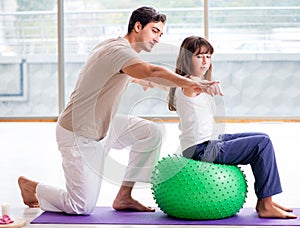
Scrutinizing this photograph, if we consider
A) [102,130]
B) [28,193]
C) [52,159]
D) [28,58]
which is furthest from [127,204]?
[28,58]

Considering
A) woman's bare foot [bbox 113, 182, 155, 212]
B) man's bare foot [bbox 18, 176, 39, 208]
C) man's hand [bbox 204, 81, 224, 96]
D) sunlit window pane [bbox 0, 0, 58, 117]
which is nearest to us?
man's hand [bbox 204, 81, 224, 96]

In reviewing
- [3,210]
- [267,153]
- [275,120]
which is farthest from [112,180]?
[275,120]

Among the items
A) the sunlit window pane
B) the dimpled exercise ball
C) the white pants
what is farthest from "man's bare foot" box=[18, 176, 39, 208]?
the sunlit window pane

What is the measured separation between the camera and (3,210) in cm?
307

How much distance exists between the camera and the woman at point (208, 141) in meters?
3.09

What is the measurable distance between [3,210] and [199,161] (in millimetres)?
895

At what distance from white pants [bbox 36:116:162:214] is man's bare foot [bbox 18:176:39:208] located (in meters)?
0.13

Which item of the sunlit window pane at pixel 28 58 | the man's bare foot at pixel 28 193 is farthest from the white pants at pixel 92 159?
the sunlit window pane at pixel 28 58

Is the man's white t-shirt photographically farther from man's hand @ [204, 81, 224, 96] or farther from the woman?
man's hand @ [204, 81, 224, 96]

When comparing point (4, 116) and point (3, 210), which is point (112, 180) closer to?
point (3, 210)

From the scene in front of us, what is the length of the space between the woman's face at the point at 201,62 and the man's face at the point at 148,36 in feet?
0.70

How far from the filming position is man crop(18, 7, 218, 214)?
3059 millimetres

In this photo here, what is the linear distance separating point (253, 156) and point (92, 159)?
2.42ft

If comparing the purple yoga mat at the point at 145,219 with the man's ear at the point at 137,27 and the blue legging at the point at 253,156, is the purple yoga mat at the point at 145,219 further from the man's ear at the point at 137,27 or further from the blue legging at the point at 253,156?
the man's ear at the point at 137,27
